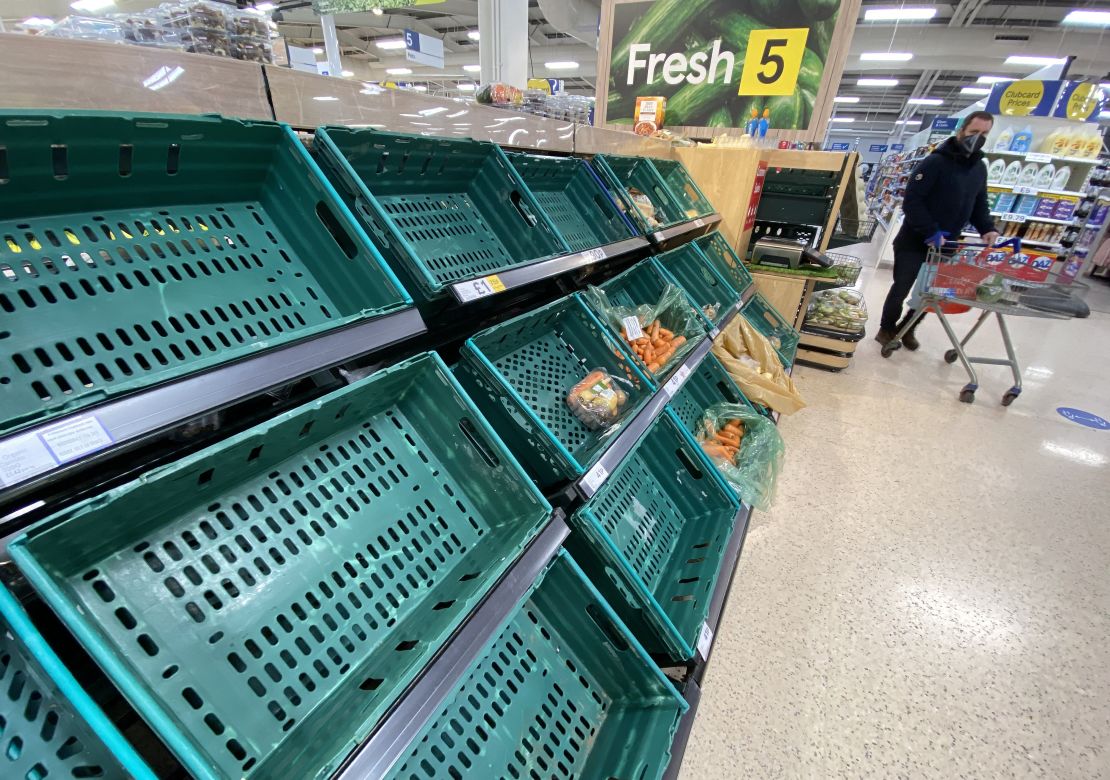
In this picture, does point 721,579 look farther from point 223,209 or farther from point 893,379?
point 893,379

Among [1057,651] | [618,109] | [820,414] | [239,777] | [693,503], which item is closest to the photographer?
[239,777]

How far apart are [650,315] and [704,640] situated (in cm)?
124

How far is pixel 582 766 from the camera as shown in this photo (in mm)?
985

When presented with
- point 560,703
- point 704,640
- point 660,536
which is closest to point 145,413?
point 560,703

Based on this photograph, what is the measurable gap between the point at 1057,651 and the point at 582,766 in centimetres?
186

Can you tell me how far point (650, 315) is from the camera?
203cm

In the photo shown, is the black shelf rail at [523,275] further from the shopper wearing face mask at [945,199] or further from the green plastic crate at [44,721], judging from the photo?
the shopper wearing face mask at [945,199]

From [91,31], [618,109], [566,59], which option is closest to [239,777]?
[91,31]

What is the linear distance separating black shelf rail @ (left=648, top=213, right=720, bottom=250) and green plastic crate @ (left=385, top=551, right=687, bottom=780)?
Result: 1510mm

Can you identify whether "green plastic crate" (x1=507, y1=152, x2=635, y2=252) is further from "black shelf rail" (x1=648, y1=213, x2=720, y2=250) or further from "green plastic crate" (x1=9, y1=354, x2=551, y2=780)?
"green plastic crate" (x1=9, y1=354, x2=551, y2=780)

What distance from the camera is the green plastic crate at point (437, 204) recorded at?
0.92 m

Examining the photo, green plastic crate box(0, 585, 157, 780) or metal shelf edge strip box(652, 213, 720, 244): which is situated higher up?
metal shelf edge strip box(652, 213, 720, 244)

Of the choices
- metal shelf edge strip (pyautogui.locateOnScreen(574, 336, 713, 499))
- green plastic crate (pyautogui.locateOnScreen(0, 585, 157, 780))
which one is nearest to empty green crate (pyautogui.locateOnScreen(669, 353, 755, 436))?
metal shelf edge strip (pyautogui.locateOnScreen(574, 336, 713, 499))

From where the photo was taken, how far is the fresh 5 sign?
3.38 m
